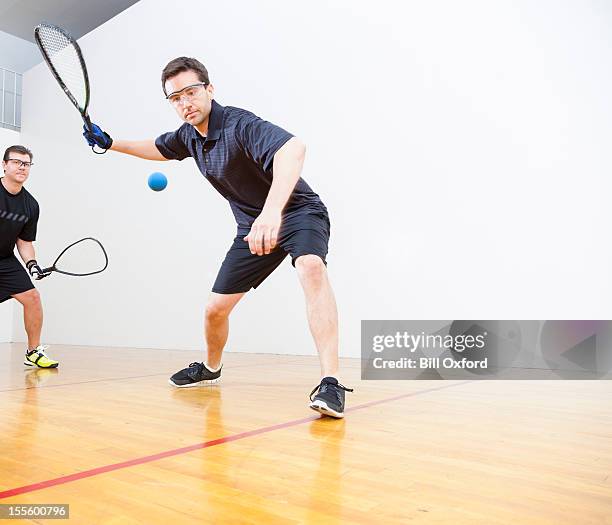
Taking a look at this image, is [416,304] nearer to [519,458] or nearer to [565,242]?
[565,242]

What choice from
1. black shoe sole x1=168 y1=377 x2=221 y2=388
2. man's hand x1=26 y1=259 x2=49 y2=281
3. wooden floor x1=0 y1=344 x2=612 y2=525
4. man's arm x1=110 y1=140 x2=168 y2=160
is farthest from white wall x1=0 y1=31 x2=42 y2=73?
black shoe sole x1=168 y1=377 x2=221 y2=388

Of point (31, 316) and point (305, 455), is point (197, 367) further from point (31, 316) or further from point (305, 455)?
point (31, 316)

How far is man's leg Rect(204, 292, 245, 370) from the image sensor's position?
6.29 ft

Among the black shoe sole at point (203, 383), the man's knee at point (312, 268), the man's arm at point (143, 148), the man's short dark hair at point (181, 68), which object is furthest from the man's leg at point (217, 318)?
the man's short dark hair at point (181, 68)

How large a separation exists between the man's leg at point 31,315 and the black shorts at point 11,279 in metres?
0.03

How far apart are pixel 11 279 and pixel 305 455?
7.44 feet

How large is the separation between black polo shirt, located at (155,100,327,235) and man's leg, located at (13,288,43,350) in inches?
59.8

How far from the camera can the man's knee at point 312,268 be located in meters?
1.57

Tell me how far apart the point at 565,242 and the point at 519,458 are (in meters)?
1.87

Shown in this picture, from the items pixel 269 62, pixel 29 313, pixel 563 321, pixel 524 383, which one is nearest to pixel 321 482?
pixel 524 383

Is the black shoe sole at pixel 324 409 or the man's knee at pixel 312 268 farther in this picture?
the man's knee at pixel 312 268

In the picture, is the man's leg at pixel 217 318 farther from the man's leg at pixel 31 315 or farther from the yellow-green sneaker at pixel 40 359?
the man's leg at pixel 31 315

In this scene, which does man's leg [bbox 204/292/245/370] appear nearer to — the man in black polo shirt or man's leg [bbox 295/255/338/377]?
the man in black polo shirt

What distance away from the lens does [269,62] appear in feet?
12.6
